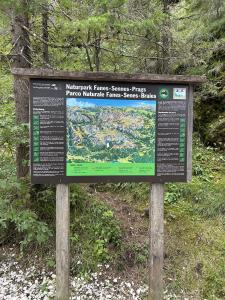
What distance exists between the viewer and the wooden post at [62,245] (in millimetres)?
3371

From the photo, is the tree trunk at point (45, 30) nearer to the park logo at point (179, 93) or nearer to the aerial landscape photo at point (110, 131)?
the aerial landscape photo at point (110, 131)

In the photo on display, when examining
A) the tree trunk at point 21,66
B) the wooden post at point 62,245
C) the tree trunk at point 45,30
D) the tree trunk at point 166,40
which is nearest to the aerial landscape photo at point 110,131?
the wooden post at point 62,245

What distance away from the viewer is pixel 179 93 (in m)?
3.32

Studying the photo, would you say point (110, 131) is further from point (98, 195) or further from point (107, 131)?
point (98, 195)

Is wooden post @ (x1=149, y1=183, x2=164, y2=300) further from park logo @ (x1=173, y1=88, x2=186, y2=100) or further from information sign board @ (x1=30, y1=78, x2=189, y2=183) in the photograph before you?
park logo @ (x1=173, y1=88, x2=186, y2=100)

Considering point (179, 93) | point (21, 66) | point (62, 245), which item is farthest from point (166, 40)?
point (62, 245)

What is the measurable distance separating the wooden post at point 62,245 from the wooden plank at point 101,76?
49.5 inches

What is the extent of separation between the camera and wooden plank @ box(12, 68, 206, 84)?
302 centimetres

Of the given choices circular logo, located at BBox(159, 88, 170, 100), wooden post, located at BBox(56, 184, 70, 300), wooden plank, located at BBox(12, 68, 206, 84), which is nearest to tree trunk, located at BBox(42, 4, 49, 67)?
wooden plank, located at BBox(12, 68, 206, 84)

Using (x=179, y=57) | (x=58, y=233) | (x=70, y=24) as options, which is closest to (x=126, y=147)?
(x=58, y=233)

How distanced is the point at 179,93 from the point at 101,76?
0.85 meters

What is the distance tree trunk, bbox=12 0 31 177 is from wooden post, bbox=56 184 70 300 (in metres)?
1.34

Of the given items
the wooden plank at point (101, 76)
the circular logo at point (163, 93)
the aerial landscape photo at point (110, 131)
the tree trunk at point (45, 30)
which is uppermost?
the tree trunk at point (45, 30)

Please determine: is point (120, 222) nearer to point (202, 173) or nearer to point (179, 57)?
point (202, 173)
